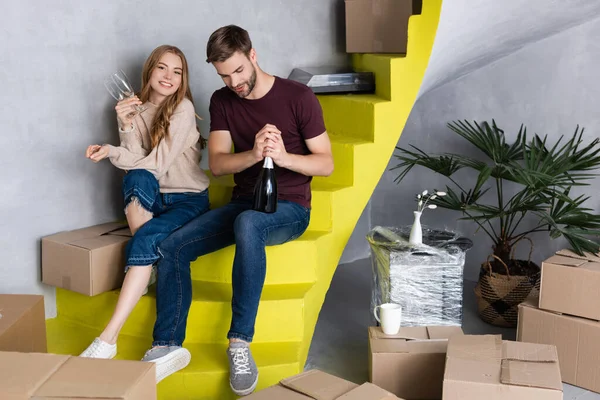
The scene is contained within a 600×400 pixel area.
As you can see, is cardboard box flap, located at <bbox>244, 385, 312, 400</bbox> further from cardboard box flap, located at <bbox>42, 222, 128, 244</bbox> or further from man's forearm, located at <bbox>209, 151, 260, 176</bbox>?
cardboard box flap, located at <bbox>42, 222, 128, 244</bbox>

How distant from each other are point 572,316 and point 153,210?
5.27ft

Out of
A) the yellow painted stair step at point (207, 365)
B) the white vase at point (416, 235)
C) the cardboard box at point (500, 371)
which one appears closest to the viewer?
the cardboard box at point (500, 371)

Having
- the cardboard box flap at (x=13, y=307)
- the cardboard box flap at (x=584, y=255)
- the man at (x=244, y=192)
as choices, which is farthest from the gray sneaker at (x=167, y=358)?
the cardboard box flap at (x=584, y=255)

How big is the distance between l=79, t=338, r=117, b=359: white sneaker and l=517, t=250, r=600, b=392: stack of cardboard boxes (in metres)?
1.54

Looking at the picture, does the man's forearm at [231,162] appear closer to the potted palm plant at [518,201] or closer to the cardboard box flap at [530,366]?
the potted palm plant at [518,201]

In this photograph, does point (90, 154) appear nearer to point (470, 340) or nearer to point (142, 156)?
point (142, 156)

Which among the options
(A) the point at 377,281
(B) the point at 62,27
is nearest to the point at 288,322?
(A) the point at 377,281

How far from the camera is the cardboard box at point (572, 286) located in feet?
8.45

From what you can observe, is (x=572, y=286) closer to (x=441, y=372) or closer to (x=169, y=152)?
(x=441, y=372)

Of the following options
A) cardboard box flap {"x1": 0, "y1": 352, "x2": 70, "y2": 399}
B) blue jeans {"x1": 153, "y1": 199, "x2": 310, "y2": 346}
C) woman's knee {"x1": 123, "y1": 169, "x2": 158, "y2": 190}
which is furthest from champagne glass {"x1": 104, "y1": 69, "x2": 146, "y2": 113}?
cardboard box flap {"x1": 0, "y1": 352, "x2": 70, "y2": 399}

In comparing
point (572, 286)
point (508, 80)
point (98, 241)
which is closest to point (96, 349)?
point (98, 241)

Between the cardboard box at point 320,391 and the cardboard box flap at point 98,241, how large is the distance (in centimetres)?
106

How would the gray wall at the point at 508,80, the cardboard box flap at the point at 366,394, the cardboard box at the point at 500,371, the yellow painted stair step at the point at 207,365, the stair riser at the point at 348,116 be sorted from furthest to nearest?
1. the stair riser at the point at 348,116
2. the gray wall at the point at 508,80
3. the yellow painted stair step at the point at 207,365
4. the cardboard box at the point at 500,371
5. the cardboard box flap at the point at 366,394

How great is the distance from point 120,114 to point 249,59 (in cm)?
53
